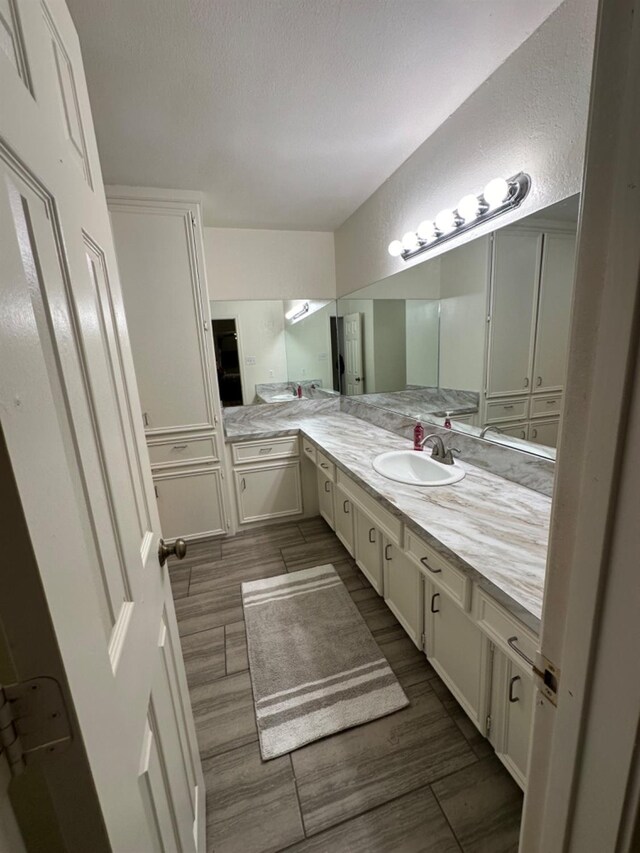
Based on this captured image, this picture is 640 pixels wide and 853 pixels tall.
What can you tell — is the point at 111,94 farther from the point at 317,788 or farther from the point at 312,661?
the point at 317,788

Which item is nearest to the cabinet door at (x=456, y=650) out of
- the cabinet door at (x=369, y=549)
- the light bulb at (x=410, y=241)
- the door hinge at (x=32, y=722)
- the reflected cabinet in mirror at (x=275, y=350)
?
the cabinet door at (x=369, y=549)

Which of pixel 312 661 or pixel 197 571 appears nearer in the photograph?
pixel 312 661

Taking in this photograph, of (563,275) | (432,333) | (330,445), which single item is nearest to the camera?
(563,275)

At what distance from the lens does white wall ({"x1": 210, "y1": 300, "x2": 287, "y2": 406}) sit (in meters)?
2.92

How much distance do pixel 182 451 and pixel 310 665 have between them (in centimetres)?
164

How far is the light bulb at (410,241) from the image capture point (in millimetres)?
1938

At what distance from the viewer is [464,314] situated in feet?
5.66

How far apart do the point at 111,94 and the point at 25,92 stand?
139 cm

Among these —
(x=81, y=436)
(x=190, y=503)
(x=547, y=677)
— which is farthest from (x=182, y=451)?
(x=547, y=677)

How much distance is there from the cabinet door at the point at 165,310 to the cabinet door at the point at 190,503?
393mm

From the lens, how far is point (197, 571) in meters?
2.36

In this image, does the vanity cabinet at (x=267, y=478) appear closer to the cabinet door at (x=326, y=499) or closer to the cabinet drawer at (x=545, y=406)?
the cabinet door at (x=326, y=499)

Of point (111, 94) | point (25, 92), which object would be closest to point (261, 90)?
point (111, 94)

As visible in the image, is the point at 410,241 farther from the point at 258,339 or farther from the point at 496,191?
the point at 258,339
